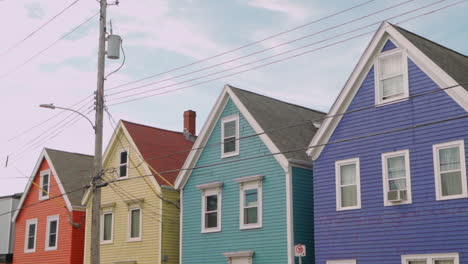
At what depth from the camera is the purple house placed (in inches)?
875

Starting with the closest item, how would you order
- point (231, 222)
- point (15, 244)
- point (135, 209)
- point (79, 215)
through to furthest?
point (231, 222) → point (135, 209) → point (79, 215) → point (15, 244)

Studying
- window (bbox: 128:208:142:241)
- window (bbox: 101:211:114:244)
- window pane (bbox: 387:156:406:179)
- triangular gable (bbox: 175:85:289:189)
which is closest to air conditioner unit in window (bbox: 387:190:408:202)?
window pane (bbox: 387:156:406:179)

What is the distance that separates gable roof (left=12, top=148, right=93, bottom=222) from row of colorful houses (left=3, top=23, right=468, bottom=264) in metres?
0.58

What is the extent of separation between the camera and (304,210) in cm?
2758

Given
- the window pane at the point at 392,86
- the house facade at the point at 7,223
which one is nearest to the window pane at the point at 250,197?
the window pane at the point at 392,86

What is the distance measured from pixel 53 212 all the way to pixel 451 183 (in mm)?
25632

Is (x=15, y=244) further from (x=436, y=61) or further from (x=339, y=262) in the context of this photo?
(x=436, y=61)

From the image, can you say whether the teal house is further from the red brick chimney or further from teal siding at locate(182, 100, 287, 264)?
the red brick chimney

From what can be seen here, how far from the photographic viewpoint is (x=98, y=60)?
992 inches

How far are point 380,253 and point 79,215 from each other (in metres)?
20.9

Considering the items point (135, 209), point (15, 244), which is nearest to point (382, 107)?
point (135, 209)

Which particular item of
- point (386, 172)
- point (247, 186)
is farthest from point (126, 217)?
point (386, 172)

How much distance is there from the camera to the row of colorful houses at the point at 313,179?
74.4ft

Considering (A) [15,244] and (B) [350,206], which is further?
(A) [15,244]
